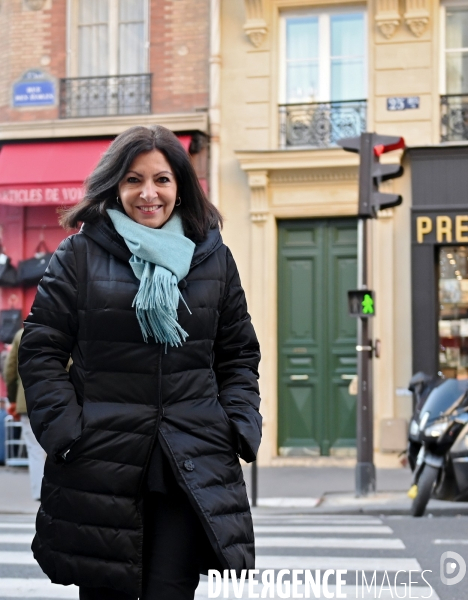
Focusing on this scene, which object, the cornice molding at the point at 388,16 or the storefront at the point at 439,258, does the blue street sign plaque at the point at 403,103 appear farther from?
the cornice molding at the point at 388,16

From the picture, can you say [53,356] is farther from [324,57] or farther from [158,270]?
[324,57]

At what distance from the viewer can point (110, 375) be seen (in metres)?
3.07

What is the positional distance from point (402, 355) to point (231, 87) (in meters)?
4.46

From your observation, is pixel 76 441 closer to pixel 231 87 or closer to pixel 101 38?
pixel 231 87

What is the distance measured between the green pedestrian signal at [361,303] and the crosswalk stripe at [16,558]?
4.93 meters

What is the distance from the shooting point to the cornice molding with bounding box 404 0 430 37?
1438 centimetres

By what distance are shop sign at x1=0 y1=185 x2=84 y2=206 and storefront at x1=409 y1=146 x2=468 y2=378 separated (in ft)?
15.5

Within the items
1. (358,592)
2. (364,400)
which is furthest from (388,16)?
(358,592)

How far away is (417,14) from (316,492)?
675cm

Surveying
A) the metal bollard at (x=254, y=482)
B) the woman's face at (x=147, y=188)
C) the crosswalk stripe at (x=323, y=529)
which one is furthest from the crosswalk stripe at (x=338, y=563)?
the woman's face at (x=147, y=188)

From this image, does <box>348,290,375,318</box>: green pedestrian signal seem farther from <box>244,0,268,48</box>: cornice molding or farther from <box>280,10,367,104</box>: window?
<box>244,0,268,48</box>: cornice molding

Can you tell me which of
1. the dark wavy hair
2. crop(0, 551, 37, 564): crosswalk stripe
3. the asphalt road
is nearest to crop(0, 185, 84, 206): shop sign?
the asphalt road

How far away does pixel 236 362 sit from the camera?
11.0ft

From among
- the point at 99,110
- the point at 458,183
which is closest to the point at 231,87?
the point at 99,110
